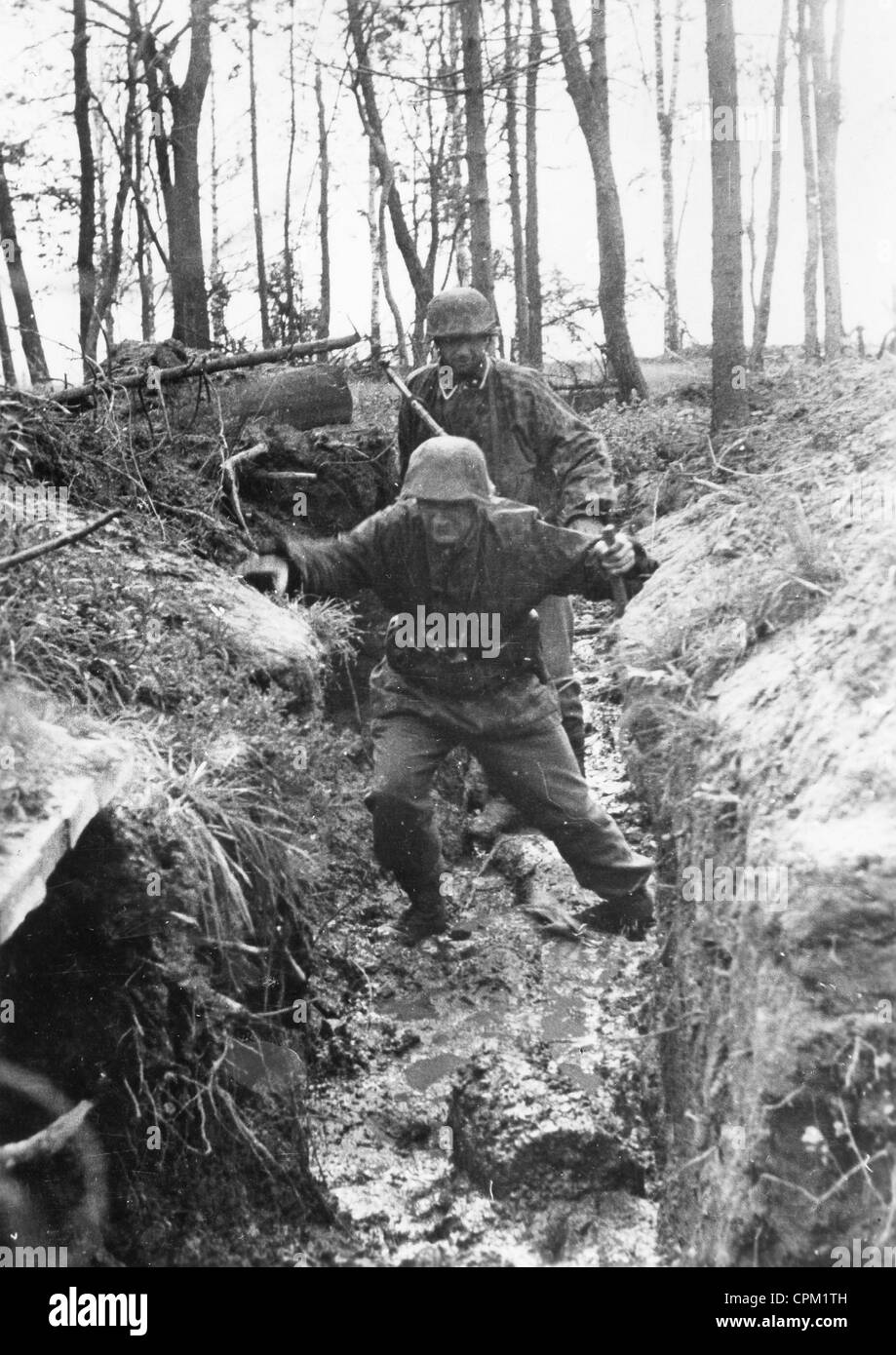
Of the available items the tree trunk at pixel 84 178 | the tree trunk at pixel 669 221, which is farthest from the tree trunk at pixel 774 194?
the tree trunk at pixel 84 178

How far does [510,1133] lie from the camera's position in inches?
164

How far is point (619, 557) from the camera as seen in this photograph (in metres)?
4.49

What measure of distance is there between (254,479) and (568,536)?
9.20 feet

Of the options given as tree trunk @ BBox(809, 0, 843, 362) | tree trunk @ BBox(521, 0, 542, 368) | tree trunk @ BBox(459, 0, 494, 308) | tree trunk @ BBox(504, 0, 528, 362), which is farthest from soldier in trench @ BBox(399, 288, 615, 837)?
tree trunk @ BBox(809, 0, 843, 362)

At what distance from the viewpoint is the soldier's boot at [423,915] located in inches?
200

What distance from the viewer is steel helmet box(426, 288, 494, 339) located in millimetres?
5516

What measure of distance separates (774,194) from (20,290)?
12.5 m

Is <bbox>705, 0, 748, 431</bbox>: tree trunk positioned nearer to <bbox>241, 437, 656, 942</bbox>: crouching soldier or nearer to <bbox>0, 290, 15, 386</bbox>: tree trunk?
<bbox>241, 437, 656, 942</bbox>: crouching soldier

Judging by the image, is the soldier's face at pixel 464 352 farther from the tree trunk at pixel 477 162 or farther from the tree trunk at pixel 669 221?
the tree trunk at pixel 669 221

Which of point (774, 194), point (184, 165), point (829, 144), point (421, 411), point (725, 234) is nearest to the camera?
point (421, 411)

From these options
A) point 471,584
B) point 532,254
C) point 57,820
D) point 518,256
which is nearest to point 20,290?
point 471,584

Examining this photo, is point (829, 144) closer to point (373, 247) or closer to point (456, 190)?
point (456, 190)

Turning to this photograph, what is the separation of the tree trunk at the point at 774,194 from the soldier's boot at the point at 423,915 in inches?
382
